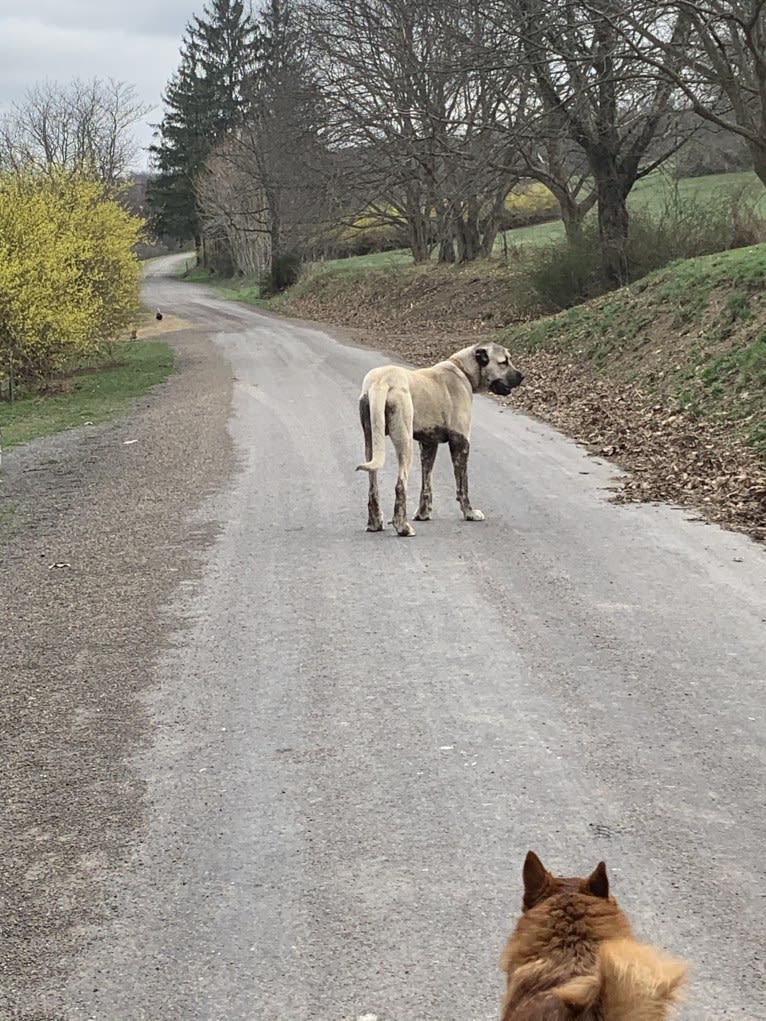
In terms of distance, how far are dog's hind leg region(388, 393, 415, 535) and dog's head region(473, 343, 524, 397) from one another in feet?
3.22

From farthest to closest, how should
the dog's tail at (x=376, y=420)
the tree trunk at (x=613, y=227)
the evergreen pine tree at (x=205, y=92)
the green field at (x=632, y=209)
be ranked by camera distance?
the evergreen pine tree at (x=205, y=92)
the green field at (x=632, y=209)
the tree trunk at (x=613, y=227)
the dog's tail at (x=376, y=420)

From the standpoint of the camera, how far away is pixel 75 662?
7.00 metres

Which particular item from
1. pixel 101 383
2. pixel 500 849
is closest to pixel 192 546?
pixel 500 849

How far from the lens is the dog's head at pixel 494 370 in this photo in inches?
432

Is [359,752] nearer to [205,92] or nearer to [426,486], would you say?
[426,486]

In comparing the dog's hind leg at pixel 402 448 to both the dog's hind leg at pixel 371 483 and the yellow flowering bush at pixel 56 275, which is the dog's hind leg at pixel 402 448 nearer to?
the dog's hind leg at pixel 371 483

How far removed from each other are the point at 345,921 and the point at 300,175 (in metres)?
43.9

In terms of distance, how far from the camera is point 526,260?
35.5 metres

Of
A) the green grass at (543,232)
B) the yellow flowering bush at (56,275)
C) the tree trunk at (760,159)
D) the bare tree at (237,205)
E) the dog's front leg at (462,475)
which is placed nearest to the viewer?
the dog's front leg at (462,475)

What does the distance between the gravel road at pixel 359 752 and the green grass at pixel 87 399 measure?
926cm

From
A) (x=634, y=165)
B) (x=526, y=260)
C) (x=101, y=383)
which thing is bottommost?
(x=101, y=383)

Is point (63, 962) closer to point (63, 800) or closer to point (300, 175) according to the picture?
point (63, 800)

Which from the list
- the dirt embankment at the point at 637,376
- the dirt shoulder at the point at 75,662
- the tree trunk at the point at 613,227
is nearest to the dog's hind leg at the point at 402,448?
the dirt shoulder at the point at 75,662

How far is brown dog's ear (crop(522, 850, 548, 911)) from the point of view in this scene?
2322 mm
